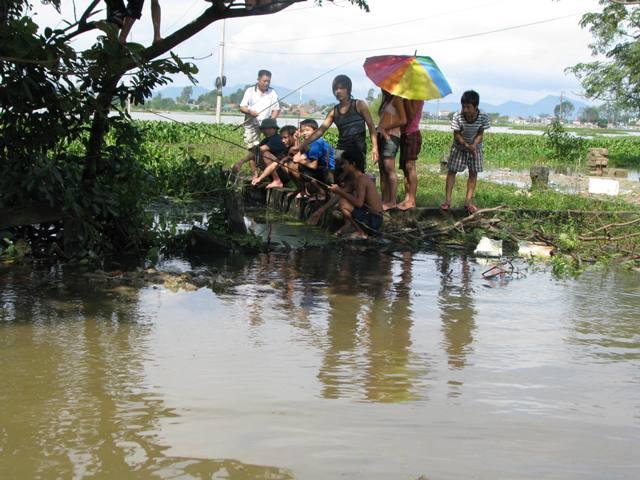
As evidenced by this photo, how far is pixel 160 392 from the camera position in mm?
4777

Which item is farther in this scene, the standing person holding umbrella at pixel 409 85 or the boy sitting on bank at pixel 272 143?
the boy sitting on bank at pixel 272 143

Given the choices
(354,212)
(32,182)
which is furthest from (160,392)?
(354,212)

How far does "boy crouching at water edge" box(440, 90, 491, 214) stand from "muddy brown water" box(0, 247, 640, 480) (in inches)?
121

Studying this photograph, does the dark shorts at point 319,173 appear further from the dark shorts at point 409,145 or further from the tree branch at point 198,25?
the tree branch at point 198,25

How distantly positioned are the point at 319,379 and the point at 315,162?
649 centimetres

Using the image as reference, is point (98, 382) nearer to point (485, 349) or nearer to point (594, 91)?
point (485, 349)

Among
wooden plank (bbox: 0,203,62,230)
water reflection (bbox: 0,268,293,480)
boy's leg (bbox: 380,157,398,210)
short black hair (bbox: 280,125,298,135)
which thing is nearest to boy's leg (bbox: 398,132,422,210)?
boy's leg (bbox: 380,157,398,210)

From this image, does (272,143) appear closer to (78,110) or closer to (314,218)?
(314,218)

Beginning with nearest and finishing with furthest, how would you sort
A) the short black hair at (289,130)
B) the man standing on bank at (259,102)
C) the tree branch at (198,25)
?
the tree branch at (198,25) → the short black hair at (289,130) → the man standing on bank at (259,102)

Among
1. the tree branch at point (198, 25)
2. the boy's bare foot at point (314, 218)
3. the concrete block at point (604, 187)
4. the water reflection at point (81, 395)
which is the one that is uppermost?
the tree branch at point (198, 25)

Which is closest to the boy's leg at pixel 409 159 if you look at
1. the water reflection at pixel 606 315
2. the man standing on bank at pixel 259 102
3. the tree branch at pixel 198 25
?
the water reflection at pixel 606 315

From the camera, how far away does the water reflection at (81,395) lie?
3820 millimetres

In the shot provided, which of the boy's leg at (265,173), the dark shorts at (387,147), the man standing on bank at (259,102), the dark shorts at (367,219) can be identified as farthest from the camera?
the man standing on bank at (259,102)

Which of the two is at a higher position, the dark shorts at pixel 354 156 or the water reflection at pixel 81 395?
the dark shorts at pixel 354 156
